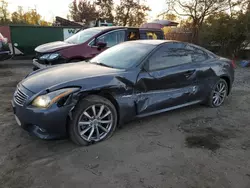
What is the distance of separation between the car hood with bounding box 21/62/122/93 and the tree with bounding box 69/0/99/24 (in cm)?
2478

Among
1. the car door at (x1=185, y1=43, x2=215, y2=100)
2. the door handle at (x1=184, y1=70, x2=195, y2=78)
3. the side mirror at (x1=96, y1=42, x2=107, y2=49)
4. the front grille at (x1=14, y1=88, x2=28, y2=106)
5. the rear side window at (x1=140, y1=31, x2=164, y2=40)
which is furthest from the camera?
the rear side window at (x1=140, y1=31, x2=164, y2=40)

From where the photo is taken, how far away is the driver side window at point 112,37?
22.1 ft

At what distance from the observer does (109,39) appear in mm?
6820

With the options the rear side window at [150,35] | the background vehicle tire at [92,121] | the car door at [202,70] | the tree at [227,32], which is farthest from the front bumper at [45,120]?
the tree at [227,32]

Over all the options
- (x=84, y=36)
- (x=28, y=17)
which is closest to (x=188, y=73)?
(x=84, y=36)

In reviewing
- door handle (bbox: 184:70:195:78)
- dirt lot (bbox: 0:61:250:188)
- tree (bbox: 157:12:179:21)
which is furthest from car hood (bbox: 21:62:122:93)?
tree (bbox: 157:12:179:21)

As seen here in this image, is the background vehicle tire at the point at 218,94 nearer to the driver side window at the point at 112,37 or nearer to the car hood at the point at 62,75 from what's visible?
the car hood at the point at 62,75

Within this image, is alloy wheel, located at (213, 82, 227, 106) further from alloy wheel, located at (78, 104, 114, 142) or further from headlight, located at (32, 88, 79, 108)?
headlight, located at (32, 88, 79, 108)

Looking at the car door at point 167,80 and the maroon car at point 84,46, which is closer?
the car door at point 167,80

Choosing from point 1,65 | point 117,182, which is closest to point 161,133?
point 117,182

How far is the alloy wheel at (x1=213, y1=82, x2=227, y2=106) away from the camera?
15.8 ft

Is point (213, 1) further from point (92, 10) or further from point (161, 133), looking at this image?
point (92, 10)

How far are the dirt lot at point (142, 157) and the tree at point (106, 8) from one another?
22019 mm

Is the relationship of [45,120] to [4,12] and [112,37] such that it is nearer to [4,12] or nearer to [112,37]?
[112,37]
